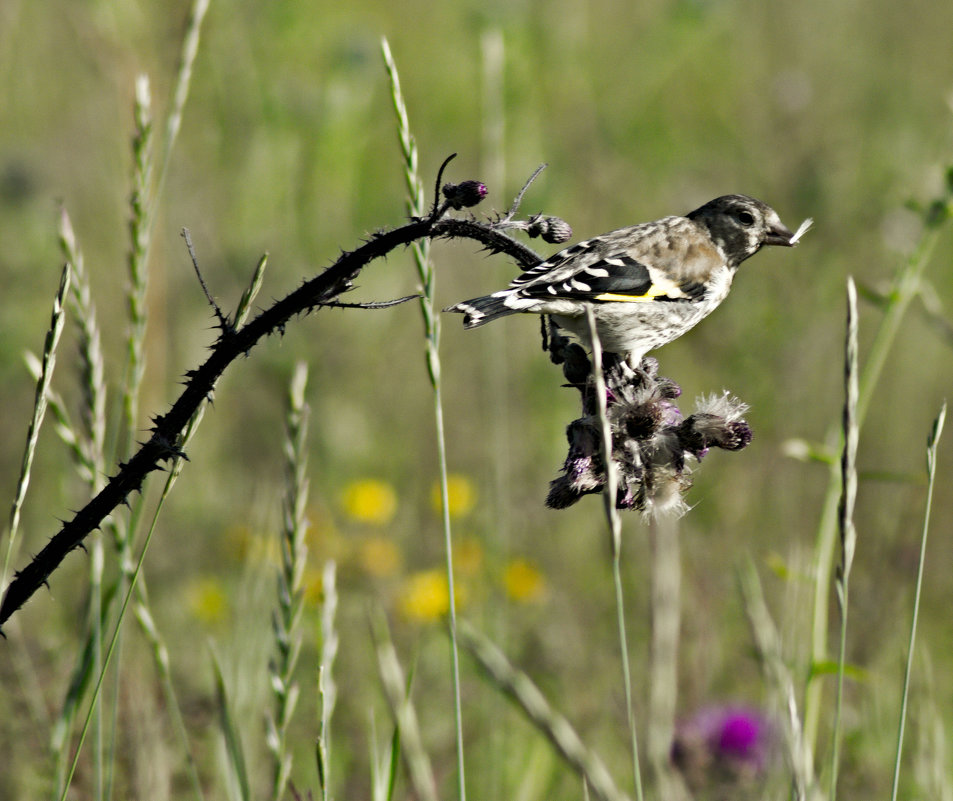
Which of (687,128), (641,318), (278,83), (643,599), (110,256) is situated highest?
(687,128)

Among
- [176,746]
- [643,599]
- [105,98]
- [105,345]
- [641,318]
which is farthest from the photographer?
[105,98]

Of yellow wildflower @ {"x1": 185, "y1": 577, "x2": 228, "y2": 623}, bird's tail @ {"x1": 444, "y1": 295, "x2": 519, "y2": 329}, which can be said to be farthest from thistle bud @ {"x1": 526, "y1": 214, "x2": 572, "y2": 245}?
yellow wildflower @ {"x1": 185, "y1": 577, "x2": 228, "y2": 623}

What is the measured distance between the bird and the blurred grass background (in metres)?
0.48

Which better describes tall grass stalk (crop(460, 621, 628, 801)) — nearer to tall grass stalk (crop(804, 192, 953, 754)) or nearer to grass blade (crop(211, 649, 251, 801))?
grass blade (crop(211, 649, 251, 801))

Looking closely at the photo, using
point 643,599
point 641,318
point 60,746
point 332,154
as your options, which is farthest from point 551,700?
point 332,154

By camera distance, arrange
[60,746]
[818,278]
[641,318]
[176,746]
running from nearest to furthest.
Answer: [60,746], [641,318], [176,746], [818,278]

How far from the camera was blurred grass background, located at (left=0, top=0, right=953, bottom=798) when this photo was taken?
3.61 metres

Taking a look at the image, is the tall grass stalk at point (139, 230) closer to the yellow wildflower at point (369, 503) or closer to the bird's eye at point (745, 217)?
the bird's eye at point (745, 217)

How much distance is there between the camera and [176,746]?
120 inches

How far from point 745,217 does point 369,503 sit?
2039 mm

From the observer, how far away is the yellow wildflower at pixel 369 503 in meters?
4.41

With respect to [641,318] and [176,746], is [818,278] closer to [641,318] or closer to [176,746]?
[641,318]

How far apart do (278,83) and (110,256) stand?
5.04 ft

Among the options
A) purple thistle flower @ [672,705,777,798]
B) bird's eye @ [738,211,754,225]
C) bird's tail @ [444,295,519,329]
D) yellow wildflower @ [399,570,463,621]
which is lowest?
bird's tail @ [444,295,519,329]
